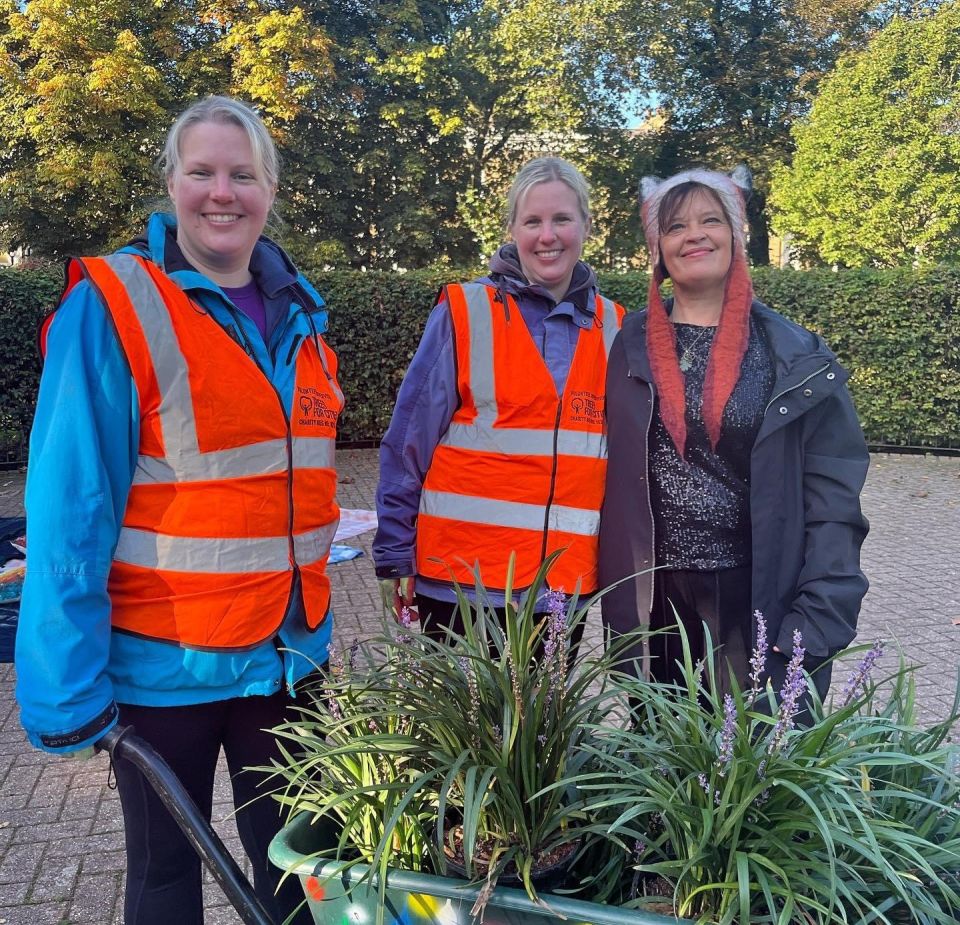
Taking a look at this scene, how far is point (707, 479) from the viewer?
2363mm

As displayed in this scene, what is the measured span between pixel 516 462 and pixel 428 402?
0.32m

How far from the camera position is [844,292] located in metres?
11.5

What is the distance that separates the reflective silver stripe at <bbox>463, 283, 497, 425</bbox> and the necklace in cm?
54

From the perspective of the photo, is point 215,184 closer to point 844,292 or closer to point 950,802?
point 950,802

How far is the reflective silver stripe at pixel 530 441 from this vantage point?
2482 millimetres

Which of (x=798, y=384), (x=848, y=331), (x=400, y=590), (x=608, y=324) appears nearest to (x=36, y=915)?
(x=400, y=590)

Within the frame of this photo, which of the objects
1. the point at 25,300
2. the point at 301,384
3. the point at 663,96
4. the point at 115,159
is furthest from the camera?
the point at 663,96

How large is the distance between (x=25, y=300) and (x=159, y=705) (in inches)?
365

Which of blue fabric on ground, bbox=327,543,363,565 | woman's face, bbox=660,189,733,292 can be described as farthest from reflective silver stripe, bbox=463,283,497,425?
blue fabric on ground, bbox=327,543,363,565

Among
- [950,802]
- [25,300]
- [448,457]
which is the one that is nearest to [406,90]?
[25,300]

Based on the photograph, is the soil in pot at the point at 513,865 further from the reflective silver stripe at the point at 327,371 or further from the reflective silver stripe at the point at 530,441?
the reflective silver stripe at the point at 530,441

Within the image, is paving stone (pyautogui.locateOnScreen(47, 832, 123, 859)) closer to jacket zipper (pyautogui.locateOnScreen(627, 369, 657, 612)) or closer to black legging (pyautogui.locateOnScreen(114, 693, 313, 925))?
black legging (pyautogui.locateOnScreen(114, 693, 313, 925))

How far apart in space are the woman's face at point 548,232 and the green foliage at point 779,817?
57.4 inches

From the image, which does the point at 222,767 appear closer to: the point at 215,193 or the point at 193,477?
the point at 193,477
